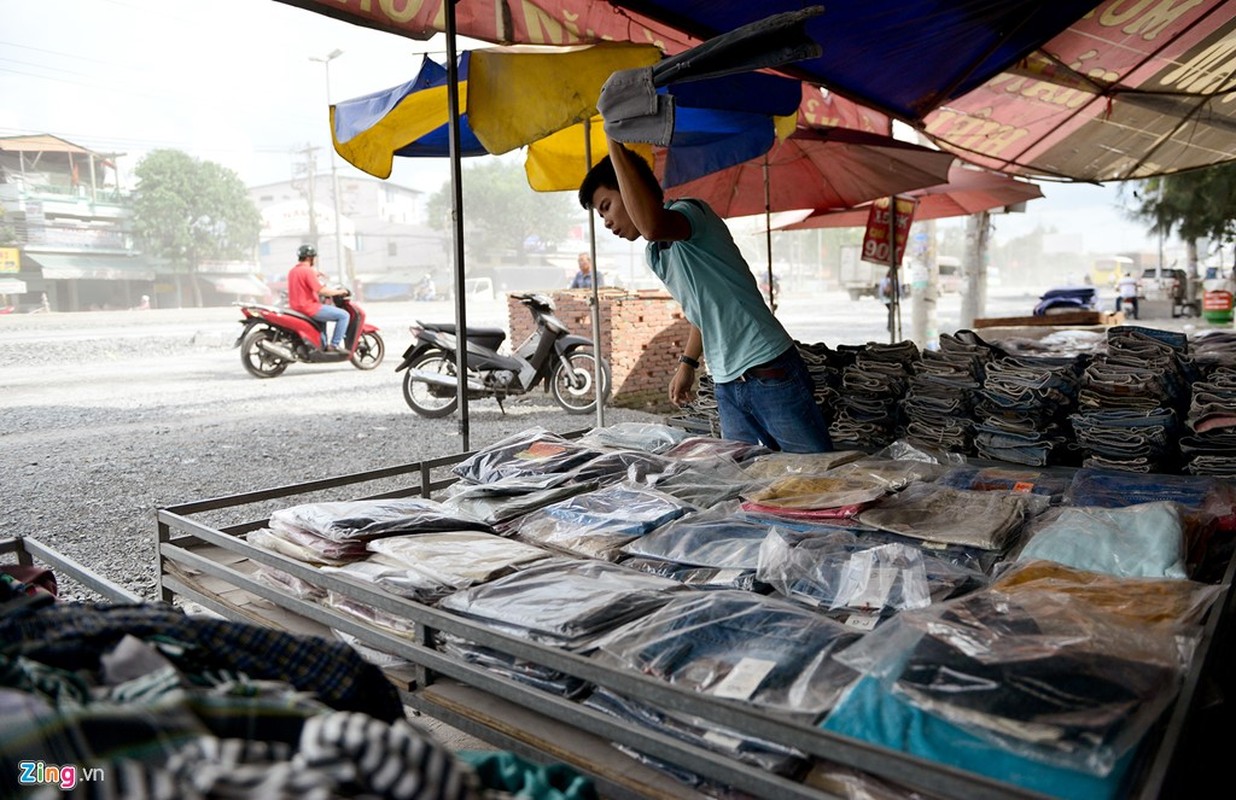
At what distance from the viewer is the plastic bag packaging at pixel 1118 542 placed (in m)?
1.77

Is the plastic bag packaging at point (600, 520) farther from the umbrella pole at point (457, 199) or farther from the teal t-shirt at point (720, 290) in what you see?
the umbrella pole at point (457, 199)

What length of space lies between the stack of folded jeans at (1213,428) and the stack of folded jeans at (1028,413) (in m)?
0.45

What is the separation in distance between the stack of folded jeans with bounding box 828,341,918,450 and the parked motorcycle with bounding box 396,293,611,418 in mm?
4958

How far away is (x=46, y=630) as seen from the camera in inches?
43.3

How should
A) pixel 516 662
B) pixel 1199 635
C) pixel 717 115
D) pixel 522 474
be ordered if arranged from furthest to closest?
1. pixel 717 115
2. pixel 522 474
3. pixel 516 662
4. pixel 1199 635

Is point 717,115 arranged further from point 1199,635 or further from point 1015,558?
point 1199,635

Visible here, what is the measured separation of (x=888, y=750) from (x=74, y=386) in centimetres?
1339

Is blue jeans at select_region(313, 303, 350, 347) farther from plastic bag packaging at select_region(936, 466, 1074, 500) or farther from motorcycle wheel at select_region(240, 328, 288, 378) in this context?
plastic bag packaging at select_region(936, 466, 1074, 500)

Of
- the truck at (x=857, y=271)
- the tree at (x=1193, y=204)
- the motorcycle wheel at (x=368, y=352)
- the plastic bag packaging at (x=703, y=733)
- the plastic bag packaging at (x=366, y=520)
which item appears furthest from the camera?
the truck at (x=857, y=271)

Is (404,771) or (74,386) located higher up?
(404,771)

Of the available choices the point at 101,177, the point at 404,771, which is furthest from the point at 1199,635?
the point at 101,177

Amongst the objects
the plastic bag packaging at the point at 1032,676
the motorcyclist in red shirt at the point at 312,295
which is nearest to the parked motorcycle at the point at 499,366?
the motorcyclist in red shirt at the point at 312,295

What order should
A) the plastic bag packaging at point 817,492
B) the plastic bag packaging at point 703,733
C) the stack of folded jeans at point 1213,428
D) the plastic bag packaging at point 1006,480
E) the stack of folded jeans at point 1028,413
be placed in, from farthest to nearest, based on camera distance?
the stack of folded jeans at point 1028,413 → the stack of folded jeans at point 1213,428 → the plastic bag packaging at point 1006,480 → the plastic bag packaging at point 817,492 → the plastic bag packaging at point 703,733

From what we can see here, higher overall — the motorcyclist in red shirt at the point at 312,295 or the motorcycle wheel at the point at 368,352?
the motorcyclist in red shirt at the point at 312,295
